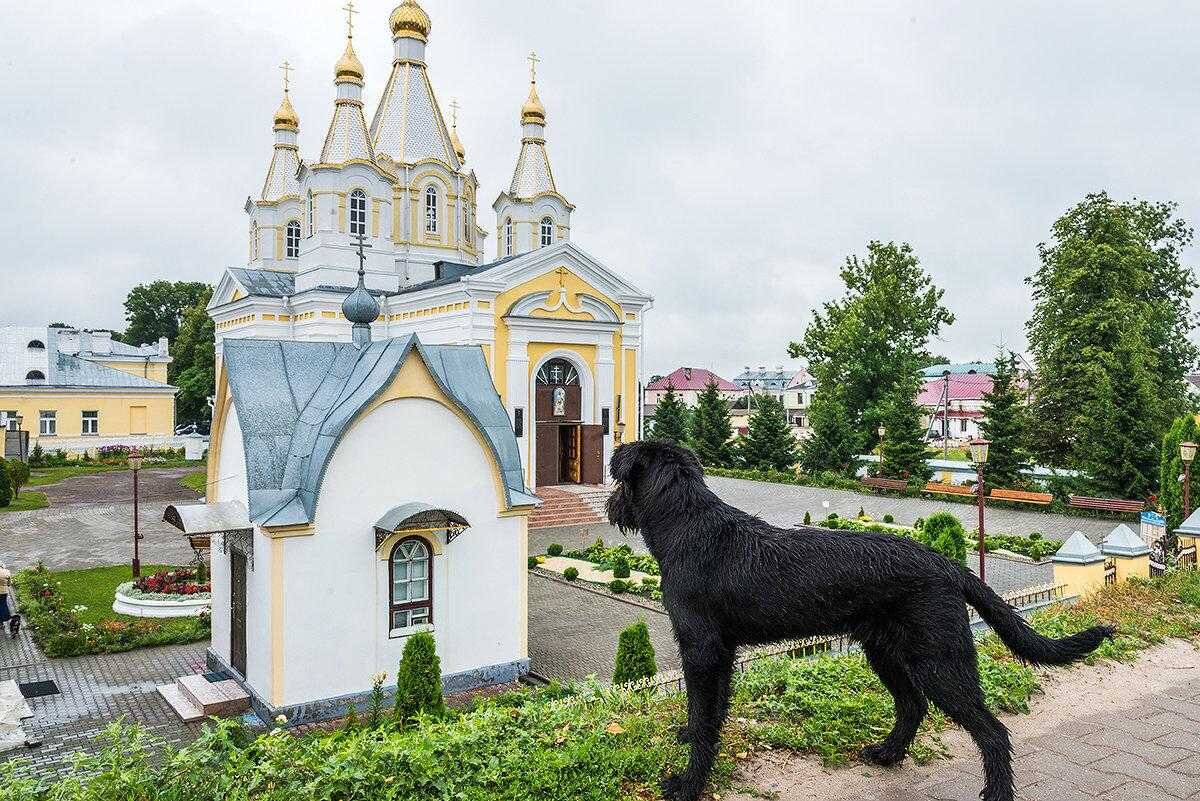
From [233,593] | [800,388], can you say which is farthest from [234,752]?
[800,388]

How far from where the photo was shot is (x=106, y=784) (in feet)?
13.1

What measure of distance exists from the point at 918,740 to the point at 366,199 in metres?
25.9

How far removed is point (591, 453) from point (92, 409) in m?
29.8

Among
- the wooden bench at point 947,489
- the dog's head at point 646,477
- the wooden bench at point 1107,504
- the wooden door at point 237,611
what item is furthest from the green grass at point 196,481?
the dog's head at point 646,477

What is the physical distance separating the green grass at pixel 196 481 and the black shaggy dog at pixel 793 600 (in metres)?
27.6

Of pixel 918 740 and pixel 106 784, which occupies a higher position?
pixel 106 784

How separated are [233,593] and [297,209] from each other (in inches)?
1065

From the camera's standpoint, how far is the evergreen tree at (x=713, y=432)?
35.7 metres

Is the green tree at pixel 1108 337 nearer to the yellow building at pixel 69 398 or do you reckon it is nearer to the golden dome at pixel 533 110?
the golden dome at pixel 533 110

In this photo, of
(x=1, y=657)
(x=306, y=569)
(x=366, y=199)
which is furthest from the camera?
(x=366, y=199)

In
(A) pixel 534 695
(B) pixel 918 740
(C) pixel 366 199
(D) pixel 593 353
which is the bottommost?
(A) pixel 534 695

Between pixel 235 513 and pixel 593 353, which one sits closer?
pixel 235 513

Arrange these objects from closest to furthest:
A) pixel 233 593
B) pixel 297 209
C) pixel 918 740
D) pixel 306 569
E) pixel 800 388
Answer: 1. pixel 918 740
2. pixel 306 569
3. pixel 233 593
4. pixel 297 209
5. pixel 800 388

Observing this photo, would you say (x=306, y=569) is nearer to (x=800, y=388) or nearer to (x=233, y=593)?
(x=233, y=593)
